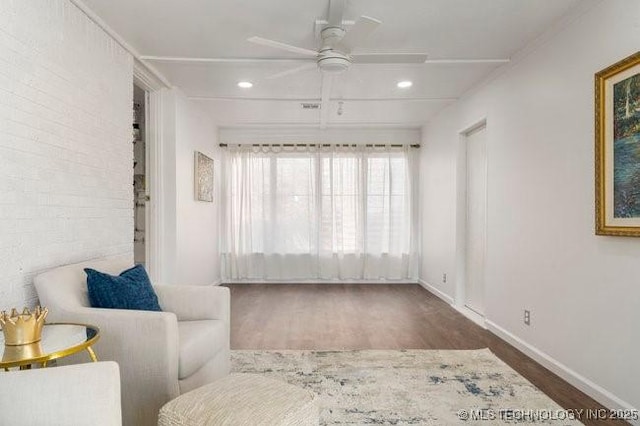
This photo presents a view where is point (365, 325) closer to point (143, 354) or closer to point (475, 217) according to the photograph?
point (475, 217)

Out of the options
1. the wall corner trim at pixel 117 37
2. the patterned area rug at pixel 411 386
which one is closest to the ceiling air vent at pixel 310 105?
the wall corner trim at pixel 117 37

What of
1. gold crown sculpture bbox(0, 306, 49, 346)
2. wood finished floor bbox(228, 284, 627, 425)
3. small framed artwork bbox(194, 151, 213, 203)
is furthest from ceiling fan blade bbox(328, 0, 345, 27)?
small framed artwork bbox(194, 151, 213, 203)

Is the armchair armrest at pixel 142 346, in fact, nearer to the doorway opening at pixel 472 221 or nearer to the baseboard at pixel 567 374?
the baseboard at pixel 567 374

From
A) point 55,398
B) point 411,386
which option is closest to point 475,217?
point 411,386

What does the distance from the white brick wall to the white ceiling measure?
0.35 m

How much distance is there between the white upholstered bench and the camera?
4.65 ft

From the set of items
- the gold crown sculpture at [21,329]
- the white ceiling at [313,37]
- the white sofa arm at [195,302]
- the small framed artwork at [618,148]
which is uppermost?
the white ceiling at [313,37]

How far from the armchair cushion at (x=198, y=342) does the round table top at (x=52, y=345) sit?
0.43m

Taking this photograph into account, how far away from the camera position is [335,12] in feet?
8.45

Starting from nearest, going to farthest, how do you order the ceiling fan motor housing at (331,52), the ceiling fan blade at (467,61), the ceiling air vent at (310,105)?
the ceiling fan motor housing at (331,52), the ceiling fan blade at (467,61), the ceiling air vent at (310,105)

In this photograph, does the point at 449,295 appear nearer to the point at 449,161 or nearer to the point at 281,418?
the point at 449,161

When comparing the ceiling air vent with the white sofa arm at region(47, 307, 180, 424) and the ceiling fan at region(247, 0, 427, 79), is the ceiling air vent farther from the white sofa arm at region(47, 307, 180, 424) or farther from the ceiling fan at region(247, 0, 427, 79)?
the white sofa arm at region(47, 307, 180, 424)

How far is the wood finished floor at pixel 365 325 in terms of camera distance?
3.03 meters

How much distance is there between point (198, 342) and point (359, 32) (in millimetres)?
1997
